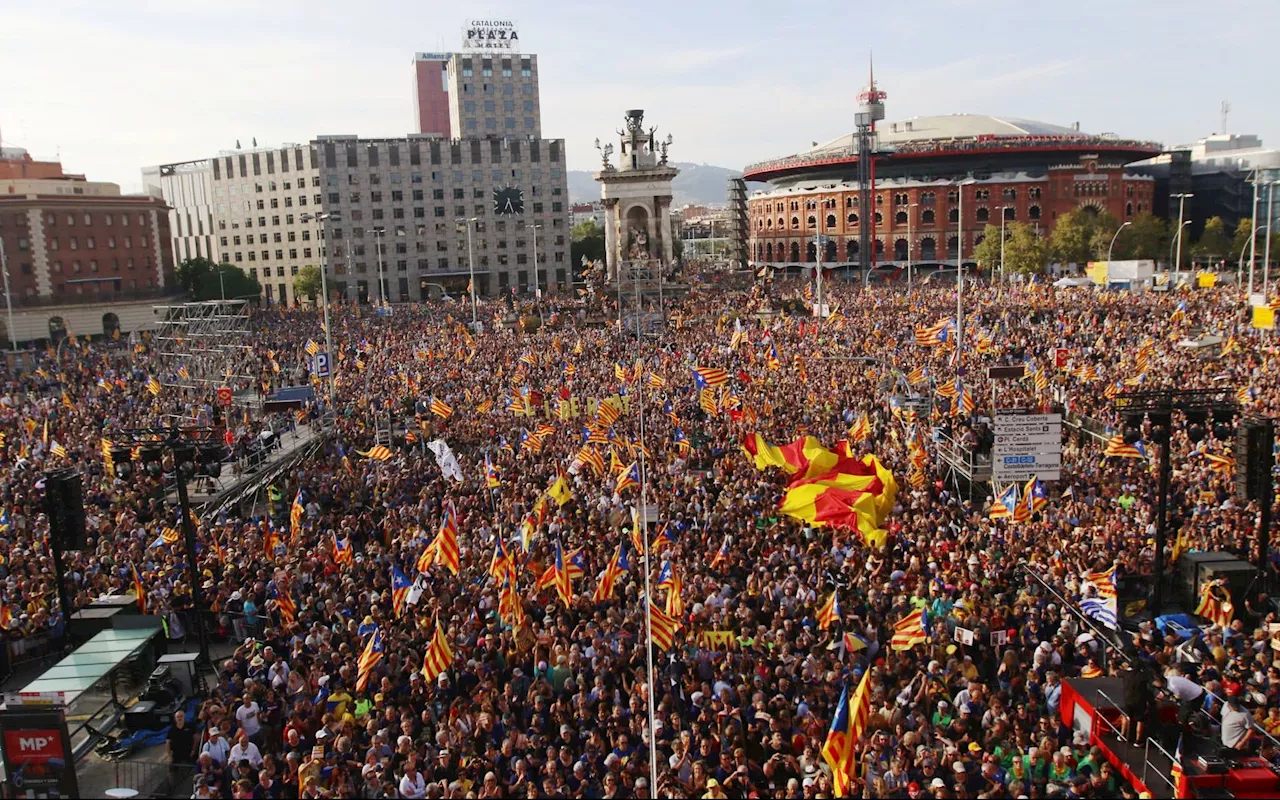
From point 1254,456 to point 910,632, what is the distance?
6960 mm

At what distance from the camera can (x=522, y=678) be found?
13984 millimetres

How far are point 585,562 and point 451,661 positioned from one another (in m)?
4.63

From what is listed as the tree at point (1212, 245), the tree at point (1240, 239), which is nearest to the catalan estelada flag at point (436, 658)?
the tree at point (1240, 239)

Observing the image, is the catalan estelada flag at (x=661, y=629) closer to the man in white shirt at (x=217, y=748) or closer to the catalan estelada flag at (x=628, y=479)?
the man in white shirt at (x=217, y=748)

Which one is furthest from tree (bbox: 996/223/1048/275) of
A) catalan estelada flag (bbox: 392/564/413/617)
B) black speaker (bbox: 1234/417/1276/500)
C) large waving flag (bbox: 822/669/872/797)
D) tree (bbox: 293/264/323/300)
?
large waving flag (bbox: 822/669/872/797)

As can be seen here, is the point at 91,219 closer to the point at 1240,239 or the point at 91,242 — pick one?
the point at 91,242

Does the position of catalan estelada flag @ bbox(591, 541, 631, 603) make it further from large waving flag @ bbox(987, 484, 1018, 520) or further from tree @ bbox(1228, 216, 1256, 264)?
tree @ bbox(1228, 216, 1256, 264)

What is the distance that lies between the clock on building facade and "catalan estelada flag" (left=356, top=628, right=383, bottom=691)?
10044cm

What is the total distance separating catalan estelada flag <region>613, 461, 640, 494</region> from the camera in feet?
71.3

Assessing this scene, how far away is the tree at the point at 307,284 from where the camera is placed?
10175 centimetres

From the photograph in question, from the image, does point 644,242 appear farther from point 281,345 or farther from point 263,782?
point 263,782

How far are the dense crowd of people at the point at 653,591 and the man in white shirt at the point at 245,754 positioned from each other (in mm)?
36

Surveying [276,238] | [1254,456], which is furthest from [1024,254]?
[276,238]

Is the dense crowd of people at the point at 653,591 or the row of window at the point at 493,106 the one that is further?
the row of window at the point at 493,106
